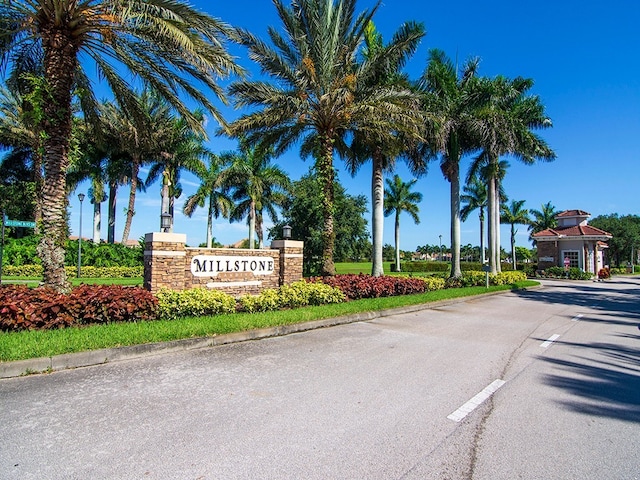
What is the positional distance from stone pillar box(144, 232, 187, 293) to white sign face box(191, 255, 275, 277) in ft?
1.83

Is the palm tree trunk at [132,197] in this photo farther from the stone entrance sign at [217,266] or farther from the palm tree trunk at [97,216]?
the stone entrance sign at [217,266]

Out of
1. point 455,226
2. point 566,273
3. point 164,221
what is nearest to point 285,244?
point 164,221

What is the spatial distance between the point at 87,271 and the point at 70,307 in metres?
19.1

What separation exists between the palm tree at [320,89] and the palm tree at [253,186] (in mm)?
19660

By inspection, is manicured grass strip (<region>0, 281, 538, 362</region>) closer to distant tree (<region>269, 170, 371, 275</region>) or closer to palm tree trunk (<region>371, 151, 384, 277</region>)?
palm tree trunk (<region>371, 151, 384, 277</region>)

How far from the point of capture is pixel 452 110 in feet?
67.5

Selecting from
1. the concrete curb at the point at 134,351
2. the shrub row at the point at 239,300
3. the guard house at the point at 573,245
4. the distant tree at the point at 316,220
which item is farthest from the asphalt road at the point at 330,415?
the guard house at the point at 573,245

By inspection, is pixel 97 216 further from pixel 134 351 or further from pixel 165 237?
pixel 134 351

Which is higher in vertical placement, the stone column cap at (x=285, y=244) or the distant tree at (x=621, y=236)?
the distant tree at (x=621, y=236)

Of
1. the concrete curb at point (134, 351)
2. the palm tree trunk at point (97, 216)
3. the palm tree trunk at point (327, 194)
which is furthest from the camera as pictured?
the palm tree trunk at point (97, 216)

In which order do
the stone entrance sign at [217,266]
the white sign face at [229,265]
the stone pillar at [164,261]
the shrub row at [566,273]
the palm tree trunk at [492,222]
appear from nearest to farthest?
1. the stone pillar at [164,261]
2. the stone entrance sign at [217,266]
3. the white sign face at [229,265]
4. the palm tree trunk at [492,222]
5. the shrub row at [566,273]

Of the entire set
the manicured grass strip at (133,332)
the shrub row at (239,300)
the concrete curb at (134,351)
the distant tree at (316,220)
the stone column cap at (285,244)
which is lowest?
the concrete curb at (134,351)

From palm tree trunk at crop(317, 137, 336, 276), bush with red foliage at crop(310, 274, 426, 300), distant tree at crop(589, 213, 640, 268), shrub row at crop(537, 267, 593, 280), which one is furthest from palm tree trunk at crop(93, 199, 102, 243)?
distant tree at crop(589, 213, 640, 268)

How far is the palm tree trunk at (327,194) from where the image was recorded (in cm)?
1412
